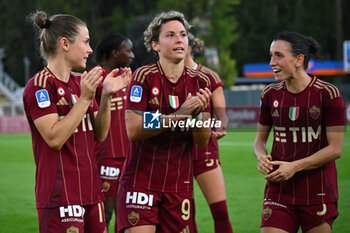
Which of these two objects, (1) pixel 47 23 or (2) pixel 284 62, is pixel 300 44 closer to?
(2) pixel 284 62

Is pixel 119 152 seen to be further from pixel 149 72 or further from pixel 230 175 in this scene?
pixel 230 175

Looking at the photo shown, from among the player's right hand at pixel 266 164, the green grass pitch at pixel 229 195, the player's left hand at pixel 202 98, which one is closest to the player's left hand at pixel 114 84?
the player's left hand at pixel 202 98

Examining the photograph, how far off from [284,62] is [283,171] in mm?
885

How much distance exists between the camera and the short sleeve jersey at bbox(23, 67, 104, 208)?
4094 millimetres

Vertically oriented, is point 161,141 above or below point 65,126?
below

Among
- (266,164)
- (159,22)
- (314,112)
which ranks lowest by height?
(266,164)

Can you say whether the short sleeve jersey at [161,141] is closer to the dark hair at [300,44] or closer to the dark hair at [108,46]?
the dark hair at [300,44]

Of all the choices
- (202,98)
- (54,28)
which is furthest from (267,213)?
(54,28)

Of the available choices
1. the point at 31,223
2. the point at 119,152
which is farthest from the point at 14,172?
the point at 119,152

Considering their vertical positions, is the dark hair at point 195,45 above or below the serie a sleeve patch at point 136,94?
above

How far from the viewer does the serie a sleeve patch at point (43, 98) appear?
13.3 ft

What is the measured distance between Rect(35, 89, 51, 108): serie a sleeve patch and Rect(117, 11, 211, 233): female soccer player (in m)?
0.71

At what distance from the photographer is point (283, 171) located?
4.56m

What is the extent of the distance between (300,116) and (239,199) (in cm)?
589
